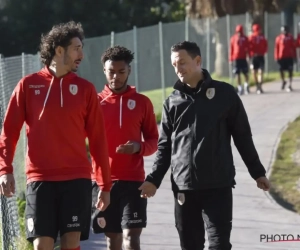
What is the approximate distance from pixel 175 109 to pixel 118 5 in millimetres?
26104

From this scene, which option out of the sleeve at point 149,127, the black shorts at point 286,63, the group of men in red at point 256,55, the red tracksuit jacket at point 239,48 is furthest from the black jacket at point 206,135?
the black shorts at point 286,63

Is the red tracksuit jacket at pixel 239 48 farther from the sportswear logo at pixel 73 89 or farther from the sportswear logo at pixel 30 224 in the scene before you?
the sportswear logo at pixel 30 224

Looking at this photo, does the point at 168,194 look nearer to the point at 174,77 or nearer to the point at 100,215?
the point at 100,215

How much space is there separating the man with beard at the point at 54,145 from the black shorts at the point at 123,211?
3.03ft

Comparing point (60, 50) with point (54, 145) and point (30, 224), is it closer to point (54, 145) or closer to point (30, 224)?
point (54, 145)

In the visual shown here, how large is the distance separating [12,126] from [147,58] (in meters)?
16.0

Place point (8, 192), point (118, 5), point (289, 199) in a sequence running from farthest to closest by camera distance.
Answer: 1. point (118, 5)
2. point (289, 199)
3. point (8, 192)

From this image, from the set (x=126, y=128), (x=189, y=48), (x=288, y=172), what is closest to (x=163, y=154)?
(x=126, y=128)

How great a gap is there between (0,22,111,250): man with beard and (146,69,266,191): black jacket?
637mm

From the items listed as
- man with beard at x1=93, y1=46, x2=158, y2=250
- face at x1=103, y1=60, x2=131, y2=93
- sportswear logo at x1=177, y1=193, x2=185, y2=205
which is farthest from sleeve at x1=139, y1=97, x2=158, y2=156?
sportswear logo at x1=177, y1=193, x2=185, y2=205

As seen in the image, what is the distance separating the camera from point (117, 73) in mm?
6945

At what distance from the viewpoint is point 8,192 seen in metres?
5.68

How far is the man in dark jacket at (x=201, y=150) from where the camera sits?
606cm

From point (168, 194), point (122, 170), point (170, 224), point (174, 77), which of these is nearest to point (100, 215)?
point (122, 170)
